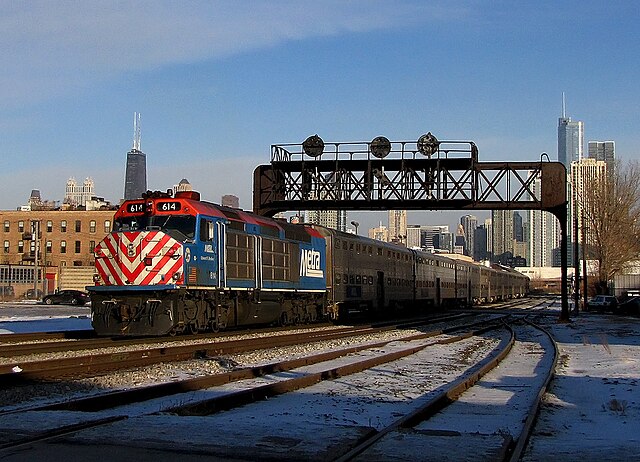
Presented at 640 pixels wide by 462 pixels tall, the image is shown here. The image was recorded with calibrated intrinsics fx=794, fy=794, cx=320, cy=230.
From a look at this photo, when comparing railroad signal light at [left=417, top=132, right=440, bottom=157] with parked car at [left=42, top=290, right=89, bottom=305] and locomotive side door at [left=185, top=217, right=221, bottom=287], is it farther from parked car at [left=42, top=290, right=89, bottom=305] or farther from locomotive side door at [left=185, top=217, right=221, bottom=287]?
parked car at [left=42, top=290, right=89, bottom=305]

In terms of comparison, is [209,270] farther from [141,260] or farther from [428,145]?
[428,145]

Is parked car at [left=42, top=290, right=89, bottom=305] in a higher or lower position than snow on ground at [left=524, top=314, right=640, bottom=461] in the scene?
higher

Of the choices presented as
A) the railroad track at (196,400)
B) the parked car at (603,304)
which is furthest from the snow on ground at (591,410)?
the parked car at (603,304)

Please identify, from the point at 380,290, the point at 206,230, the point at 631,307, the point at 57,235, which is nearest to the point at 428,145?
the point at 380,290

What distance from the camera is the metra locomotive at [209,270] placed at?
21.3 m

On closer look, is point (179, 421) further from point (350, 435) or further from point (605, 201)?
point (605, 201)

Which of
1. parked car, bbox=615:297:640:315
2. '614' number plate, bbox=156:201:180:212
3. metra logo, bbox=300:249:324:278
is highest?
'614' number plate, bbox=156:201:180:212

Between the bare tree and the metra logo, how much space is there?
143ft

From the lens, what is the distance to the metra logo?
100 ft

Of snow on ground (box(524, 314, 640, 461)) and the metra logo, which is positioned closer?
snow on ground (box(524, 314, 640, 461))

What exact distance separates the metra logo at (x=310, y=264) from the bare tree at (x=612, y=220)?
1718 inches

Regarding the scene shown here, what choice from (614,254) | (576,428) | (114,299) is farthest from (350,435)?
(614,254)

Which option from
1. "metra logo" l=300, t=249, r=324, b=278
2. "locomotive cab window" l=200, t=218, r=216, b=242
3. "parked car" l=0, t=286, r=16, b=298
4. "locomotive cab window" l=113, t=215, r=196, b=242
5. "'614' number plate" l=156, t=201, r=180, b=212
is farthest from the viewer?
"parked car" l=0, t=286, r=16, b=298

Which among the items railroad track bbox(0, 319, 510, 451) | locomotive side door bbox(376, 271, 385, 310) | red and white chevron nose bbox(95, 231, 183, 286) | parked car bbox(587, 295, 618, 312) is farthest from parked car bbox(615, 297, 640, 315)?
railroad track bbox(0, 319, 510, 451)
